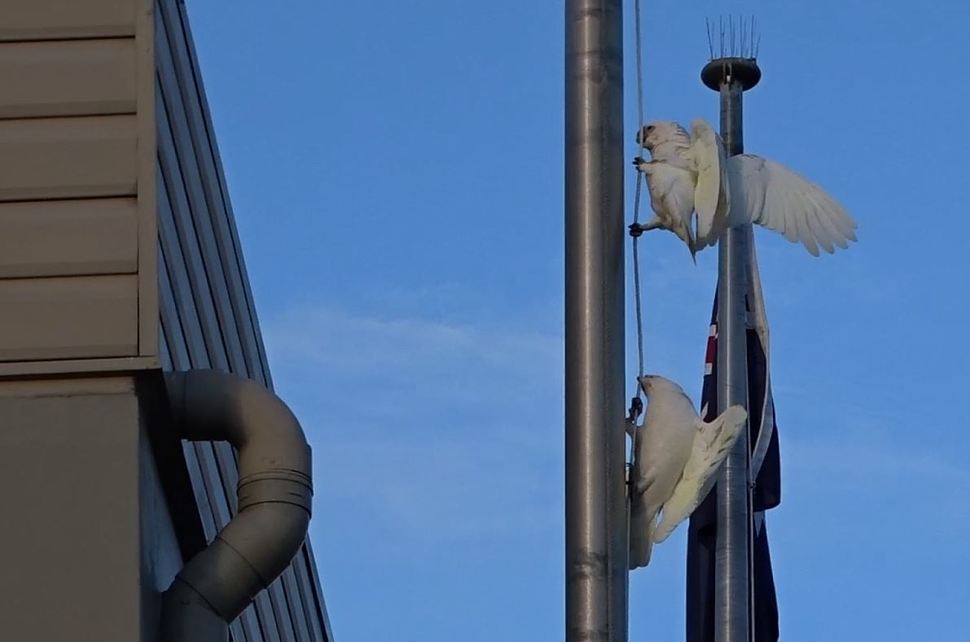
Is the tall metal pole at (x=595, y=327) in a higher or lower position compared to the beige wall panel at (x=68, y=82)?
lower

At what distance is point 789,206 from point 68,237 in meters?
2.26

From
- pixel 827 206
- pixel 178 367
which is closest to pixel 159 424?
pixel 178 367

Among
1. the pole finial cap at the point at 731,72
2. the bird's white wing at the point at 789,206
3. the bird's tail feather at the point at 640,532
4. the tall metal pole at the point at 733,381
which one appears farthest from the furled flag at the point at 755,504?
A: the bird's tail feather at the point at 640,532

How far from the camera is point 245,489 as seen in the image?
6.45 meters

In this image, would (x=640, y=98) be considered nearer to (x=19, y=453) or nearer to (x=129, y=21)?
(x=129, y=21)

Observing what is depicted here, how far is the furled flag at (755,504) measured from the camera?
1017 cm

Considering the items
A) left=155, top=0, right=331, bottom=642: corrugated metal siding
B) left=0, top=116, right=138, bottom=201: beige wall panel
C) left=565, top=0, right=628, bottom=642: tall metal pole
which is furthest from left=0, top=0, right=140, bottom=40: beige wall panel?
left=565, top=0, right=628, bottom=642: tall metal pole

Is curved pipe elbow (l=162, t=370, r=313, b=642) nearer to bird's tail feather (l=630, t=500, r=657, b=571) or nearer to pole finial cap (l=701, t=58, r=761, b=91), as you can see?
bird's tail feather (l=630, t=500, r=657, b=571)

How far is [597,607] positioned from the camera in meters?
5.55

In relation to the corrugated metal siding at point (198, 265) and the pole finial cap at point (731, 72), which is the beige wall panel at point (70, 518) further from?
the pole finial cap at point (731, 72)

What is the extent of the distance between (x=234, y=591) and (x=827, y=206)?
2268mm

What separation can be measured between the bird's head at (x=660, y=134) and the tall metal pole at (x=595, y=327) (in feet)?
1.50

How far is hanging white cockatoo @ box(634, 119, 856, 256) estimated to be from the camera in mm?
6391

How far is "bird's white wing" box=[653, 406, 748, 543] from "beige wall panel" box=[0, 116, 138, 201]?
1.66 meters
